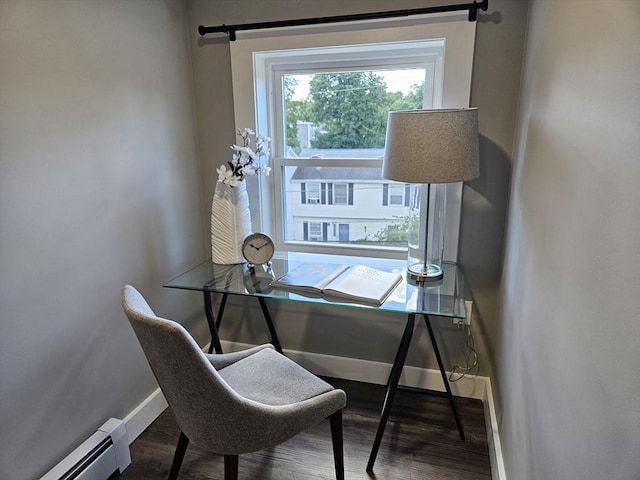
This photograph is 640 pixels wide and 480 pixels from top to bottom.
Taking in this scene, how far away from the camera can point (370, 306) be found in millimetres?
1547

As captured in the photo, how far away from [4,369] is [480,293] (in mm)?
1935

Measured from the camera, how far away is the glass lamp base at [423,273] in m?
1.76

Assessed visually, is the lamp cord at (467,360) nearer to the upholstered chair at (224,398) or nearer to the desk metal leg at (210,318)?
the upholstered chair at (224,398)

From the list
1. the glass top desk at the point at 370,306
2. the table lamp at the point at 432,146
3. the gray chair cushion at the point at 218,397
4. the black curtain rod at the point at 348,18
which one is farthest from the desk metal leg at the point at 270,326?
the black curtain rod at the point at 348,18

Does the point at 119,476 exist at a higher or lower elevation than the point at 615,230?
lower

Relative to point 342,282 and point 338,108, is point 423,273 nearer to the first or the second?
point 342,282

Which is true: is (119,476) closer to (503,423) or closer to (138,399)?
(138,399)

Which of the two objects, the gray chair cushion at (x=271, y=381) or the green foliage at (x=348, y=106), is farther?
the green foliage at (x=348, y=106)

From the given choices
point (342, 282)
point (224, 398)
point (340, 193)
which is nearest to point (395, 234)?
point (340, 193)

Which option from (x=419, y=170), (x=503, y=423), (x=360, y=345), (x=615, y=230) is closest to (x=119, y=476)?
(x=360, y=345)

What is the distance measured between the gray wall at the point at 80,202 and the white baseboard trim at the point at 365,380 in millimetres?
Answer: 96

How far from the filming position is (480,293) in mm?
2014

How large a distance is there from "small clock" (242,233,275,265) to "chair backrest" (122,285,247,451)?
67cm

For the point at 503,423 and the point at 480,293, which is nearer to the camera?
the point at 503,423
